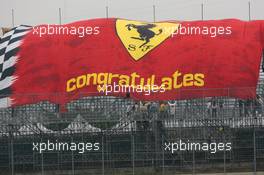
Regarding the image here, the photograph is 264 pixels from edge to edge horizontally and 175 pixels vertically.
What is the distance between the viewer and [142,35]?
17.9m

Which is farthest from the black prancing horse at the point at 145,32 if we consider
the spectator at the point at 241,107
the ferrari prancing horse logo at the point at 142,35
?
the spectator at the point at 241,107

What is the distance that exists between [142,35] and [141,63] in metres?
0.70

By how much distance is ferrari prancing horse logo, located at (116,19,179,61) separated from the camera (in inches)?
704

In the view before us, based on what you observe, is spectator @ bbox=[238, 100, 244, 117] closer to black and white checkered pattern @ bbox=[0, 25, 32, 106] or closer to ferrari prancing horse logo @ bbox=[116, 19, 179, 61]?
ferrari prancing horse logo @ bbox=[116, 19, 179, 61]

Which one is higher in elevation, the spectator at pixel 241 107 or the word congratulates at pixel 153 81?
the word congratulates at pixel 153 81

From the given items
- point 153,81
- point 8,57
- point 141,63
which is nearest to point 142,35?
point 141,63

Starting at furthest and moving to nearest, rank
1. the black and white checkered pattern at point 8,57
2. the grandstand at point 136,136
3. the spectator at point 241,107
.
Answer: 1. the black and white checkered pattern at point 8,57
2. the spectator at point 241,107
3. the grandstand at point 136,136

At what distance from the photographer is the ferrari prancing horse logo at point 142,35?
704 inches

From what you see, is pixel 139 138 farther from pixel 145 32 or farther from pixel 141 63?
pixel 145 32

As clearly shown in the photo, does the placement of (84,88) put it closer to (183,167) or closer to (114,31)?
(114,31)

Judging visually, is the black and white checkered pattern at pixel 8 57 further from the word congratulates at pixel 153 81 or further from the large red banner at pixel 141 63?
the word congratulates at pixel 153 81

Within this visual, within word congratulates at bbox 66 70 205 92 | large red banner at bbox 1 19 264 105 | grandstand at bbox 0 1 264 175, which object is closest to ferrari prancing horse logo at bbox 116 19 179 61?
large red banner at bbox 1 19 264 105

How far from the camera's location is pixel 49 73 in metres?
17.8

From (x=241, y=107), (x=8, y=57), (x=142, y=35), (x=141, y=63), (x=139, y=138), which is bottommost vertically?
(x=139, y=138)
